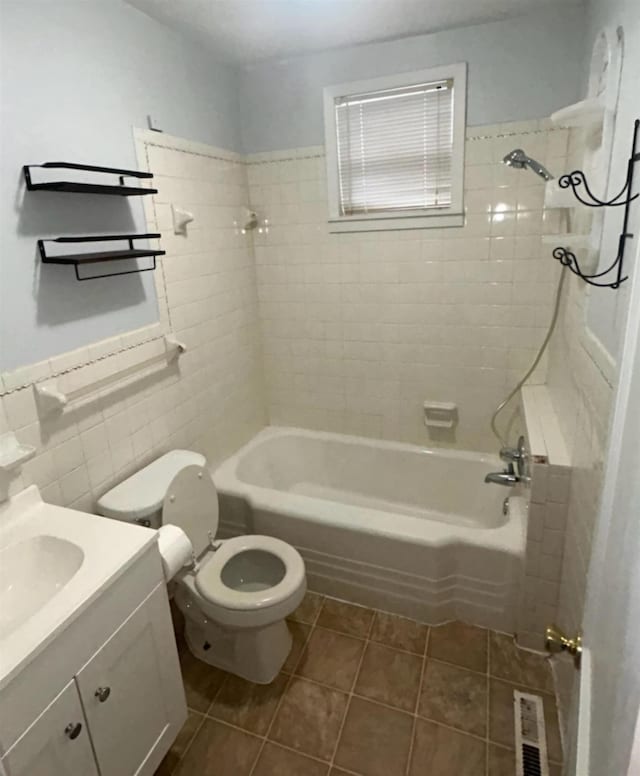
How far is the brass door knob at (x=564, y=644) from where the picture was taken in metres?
0.75

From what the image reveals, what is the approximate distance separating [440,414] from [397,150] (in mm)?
1365

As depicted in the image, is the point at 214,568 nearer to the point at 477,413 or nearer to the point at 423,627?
the point at 423,627

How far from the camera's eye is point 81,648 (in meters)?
1.09

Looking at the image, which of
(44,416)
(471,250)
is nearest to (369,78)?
(471,250)

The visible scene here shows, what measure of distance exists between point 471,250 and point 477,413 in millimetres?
844

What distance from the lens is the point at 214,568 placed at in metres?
1.83

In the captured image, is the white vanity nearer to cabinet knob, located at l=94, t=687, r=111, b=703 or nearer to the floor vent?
cabinet knob, located at l=94, t=687, r=111, b=703

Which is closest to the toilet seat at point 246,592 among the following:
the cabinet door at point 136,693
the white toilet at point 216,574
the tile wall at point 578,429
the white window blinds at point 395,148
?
the white toilet at point 216,574

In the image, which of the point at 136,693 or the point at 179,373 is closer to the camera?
the point at 136,693

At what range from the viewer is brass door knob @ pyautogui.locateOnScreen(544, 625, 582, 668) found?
0.75 m

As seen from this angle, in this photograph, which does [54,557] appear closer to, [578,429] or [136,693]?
[136,693]

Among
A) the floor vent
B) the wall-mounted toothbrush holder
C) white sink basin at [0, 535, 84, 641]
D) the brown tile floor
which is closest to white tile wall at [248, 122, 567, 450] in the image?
the wall-mounted toothbrush holder

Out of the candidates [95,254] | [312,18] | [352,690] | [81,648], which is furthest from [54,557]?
[312,18]

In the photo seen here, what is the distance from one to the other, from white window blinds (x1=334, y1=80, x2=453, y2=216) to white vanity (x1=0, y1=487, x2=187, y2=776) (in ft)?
6.29
